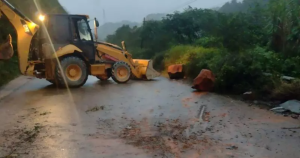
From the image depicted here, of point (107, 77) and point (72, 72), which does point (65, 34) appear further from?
point (107, 77)

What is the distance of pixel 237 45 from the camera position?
19.2 m

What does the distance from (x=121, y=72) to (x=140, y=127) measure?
28.3 feet

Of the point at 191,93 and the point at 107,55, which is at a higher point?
the point at 107,55

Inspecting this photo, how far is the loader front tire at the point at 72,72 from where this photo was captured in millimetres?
Answer: 14047

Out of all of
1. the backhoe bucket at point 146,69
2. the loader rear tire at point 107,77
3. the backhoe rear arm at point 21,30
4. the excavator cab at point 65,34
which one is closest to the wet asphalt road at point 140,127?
the backhoe rear arm at point 21,30

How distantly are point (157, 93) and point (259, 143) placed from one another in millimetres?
6796

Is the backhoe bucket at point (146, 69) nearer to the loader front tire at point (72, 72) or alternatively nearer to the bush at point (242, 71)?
the loader front tire at point (72, 72)

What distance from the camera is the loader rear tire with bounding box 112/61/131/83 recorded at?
52.5ft

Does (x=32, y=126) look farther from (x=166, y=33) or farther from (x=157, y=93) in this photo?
(x=166, y=33)

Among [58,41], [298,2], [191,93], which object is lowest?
[191,93]

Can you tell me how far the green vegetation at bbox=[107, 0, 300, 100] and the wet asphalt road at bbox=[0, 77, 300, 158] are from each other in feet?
3.99

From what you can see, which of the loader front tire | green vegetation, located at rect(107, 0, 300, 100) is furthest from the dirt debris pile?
the loader front tire

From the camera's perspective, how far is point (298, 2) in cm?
1630

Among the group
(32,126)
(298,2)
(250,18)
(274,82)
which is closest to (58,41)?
(32,126)
